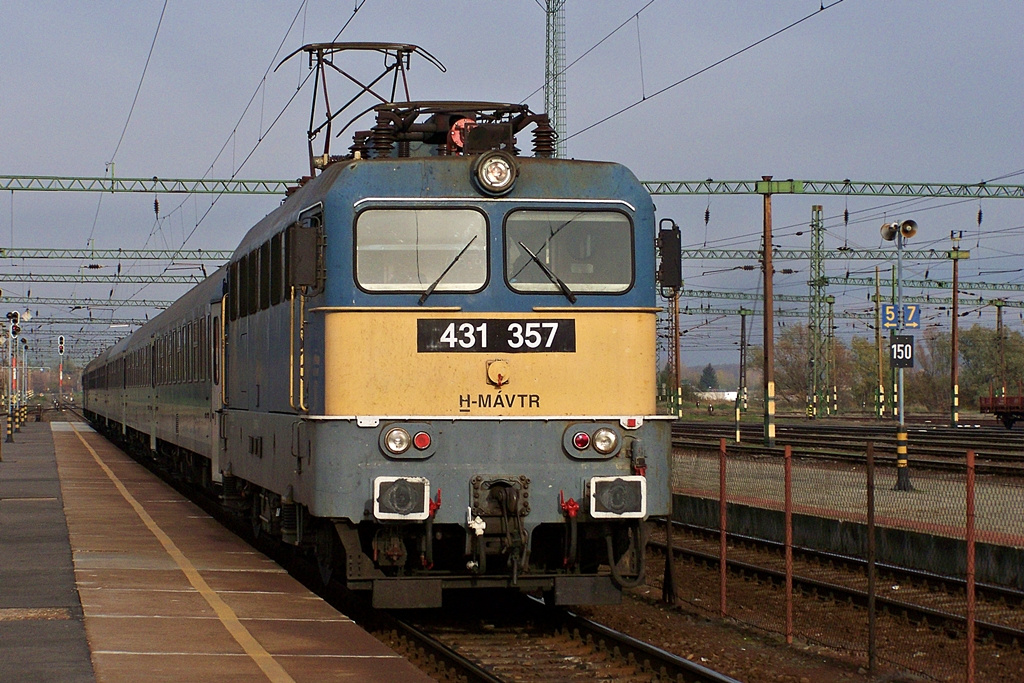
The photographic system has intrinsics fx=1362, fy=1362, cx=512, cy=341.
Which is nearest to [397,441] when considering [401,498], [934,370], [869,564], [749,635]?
[401,498]

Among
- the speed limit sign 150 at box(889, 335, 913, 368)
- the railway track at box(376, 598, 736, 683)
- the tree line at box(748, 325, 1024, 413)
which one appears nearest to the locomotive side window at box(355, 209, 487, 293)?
the railway track at box(376, 598, 736, 683)

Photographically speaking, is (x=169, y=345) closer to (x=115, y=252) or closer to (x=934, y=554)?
(x=934, y=554)

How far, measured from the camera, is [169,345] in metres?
23.8

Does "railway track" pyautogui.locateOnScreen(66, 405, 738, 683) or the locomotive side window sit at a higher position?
the locomotive side window

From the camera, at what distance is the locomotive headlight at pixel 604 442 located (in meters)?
9.84

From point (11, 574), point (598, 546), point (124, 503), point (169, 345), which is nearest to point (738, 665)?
point (598, 546)

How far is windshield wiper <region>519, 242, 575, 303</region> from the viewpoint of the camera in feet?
32.8

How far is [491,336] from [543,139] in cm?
223

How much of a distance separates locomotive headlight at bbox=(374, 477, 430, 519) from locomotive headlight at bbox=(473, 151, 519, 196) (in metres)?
2.22

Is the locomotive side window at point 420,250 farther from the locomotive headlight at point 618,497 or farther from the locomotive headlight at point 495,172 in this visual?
the locomotive headlight at point 618,497

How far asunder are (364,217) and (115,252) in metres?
53.8

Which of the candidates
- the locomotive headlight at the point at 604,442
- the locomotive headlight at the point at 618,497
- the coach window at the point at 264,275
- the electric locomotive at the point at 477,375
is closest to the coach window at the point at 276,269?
the coach window at the point at 264,275

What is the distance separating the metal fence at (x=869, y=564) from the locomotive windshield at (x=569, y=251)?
2398 millimetres

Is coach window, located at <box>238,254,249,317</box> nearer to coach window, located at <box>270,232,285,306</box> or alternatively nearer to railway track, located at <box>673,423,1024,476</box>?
coach window, located at <box>270,232,285,306</box>
